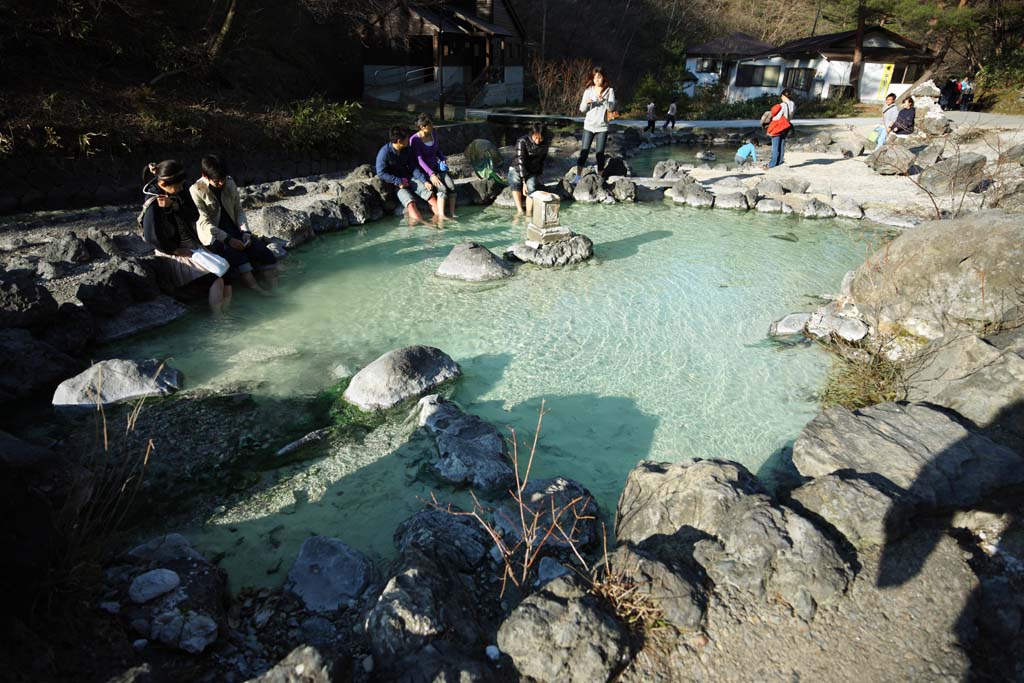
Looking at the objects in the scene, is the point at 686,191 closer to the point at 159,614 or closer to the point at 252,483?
the point at 252,483

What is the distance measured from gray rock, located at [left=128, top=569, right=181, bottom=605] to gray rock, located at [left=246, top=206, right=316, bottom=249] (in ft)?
19.5

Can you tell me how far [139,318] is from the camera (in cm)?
559

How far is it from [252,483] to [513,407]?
1971mm

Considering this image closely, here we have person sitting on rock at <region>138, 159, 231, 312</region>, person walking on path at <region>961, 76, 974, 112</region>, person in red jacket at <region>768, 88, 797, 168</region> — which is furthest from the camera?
person walking on path at <region>961, 76, 974, 112</region>

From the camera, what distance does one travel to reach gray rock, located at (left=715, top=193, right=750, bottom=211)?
34.4 ft

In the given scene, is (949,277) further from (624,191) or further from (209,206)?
(209,206)

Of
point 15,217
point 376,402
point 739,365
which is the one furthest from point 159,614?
point 15,217

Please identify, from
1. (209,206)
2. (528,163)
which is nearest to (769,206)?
(528,163)

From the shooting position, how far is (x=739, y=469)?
3172 mm

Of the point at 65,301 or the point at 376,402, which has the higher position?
the point at 65,301

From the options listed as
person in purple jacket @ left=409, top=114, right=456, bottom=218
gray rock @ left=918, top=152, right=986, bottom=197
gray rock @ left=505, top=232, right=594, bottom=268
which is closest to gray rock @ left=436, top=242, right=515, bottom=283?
gray rock @ left=505, top=232, right=594, bottom=268

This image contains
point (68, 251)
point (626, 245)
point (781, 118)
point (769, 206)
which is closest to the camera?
point (68, 251)

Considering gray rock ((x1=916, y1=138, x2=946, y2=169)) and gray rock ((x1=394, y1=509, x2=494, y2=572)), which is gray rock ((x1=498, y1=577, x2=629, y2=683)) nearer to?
gray rock ((x1=394, y1=509, x2=494, y2=572))

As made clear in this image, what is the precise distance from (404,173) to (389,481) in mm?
6094
